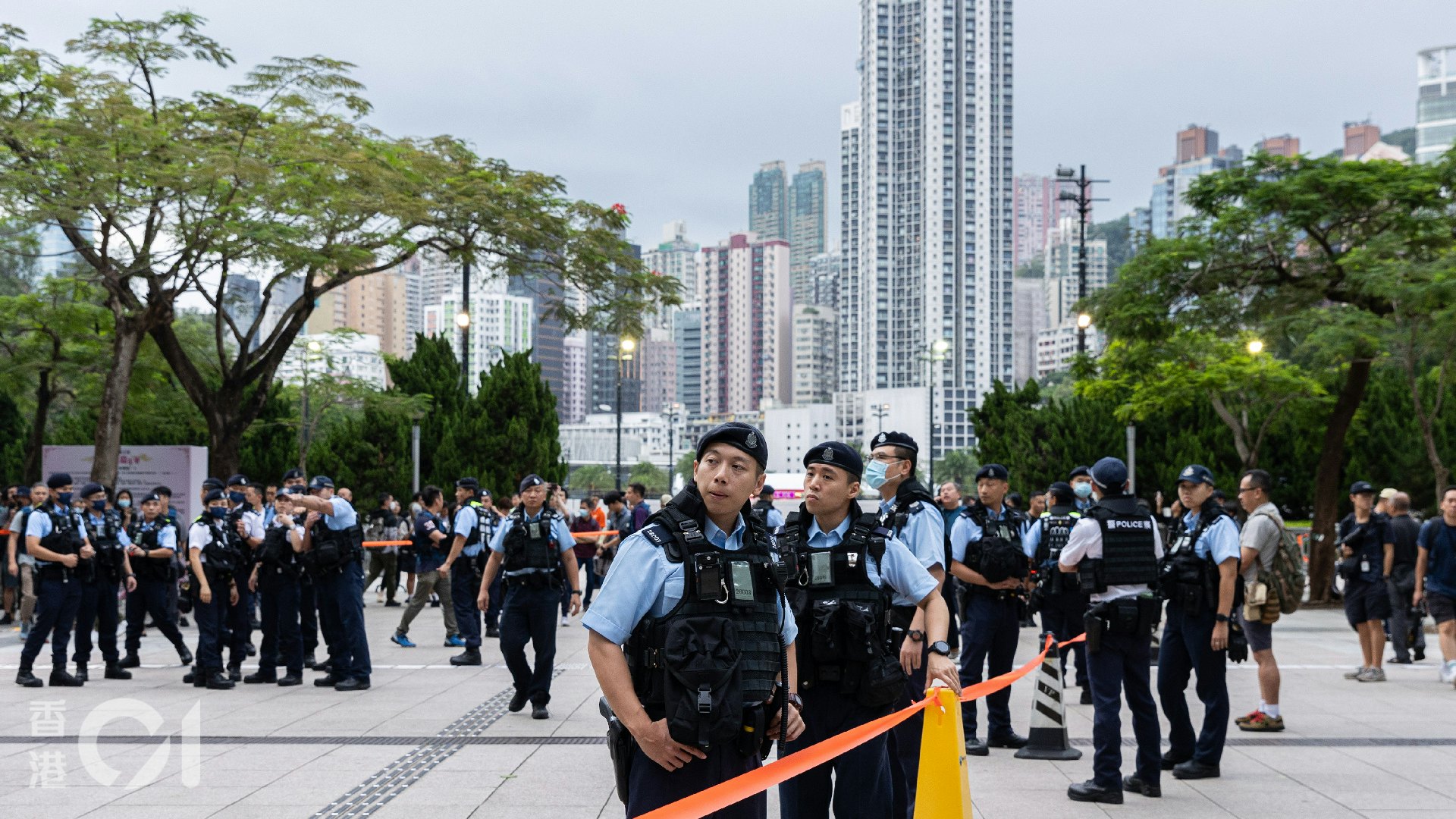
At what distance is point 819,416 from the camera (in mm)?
161375

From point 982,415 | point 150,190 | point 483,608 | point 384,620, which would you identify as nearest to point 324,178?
point 150,190

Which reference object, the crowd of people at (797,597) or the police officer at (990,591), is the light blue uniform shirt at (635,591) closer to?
the crowd of people at (797,597)

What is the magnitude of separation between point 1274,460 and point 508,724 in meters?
25.9

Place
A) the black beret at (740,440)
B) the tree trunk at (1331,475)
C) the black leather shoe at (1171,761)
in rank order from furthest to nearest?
the tree trunk at (1331,475) → the black leather shoe at (1171,761) → the black beret at (740,440)

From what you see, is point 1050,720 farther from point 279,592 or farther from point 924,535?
point 279,592

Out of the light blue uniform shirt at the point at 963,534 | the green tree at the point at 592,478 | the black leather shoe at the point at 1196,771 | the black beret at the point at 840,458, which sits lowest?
the green tree at the point at 592,478

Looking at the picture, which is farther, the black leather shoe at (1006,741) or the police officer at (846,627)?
the black leather shoe at (1006,741)

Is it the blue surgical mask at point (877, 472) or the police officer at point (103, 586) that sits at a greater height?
the blue surgical mask at point (877, 472)

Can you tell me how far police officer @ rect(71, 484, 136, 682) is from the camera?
38.1 ft

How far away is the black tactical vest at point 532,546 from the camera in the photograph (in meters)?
9.58

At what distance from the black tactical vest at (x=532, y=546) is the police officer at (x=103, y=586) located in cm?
461

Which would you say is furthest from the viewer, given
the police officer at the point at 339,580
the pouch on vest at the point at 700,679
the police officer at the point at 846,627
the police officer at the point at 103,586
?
the police officer at the point at 103,586

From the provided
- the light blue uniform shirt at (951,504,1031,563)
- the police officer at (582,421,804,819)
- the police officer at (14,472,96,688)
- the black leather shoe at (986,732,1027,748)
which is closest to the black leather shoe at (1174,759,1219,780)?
the black leather shoe at (986,732,1027,748)

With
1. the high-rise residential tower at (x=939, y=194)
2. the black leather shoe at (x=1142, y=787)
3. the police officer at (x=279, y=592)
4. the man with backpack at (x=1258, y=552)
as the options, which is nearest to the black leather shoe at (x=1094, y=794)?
the black leather shoe at (x=1142, y=787)
